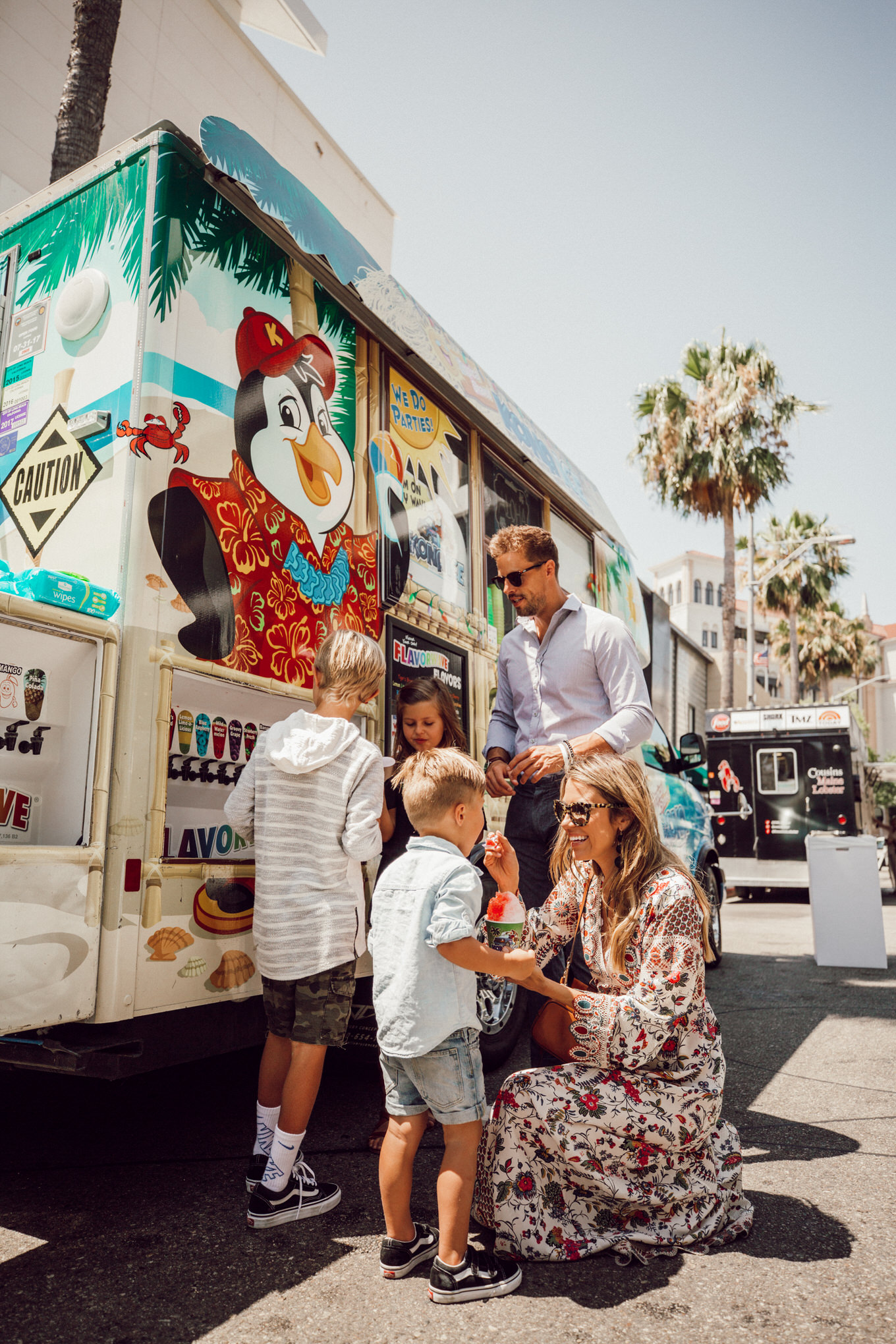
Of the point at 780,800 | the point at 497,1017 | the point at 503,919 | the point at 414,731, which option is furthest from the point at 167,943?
the point at 780,800

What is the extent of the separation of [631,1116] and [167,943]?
1.29 meters

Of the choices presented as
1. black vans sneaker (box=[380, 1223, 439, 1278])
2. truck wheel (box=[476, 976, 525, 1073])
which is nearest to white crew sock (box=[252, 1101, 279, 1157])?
black vans sneaker (box=[380, 1223, 439, 1278])

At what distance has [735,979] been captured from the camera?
6832mm

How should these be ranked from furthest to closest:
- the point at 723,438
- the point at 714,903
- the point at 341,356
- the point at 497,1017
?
the point at 723,438
the point at 714,903
the point at 497,1017
the point at 341,356

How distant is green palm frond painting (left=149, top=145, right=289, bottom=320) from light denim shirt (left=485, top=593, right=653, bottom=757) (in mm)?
1595

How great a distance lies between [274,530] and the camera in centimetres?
298

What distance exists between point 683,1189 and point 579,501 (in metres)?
3.91

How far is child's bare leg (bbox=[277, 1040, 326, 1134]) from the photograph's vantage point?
245cm

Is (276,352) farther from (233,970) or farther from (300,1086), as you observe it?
(300,1086)

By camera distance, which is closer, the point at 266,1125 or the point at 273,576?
the point at 266,1125

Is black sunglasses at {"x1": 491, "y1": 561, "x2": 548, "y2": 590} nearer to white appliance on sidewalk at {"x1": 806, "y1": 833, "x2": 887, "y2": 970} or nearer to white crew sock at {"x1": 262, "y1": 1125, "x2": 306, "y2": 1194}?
white crew sock at {"x1": 262, "y1": 1125, "x2": 306, "y2": 1194}

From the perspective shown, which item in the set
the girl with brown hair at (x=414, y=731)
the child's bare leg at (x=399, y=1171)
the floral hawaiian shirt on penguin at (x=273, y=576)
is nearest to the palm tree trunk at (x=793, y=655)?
the girl with brown hair at (x=414, y=731)

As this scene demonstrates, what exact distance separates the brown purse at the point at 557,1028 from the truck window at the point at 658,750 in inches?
122

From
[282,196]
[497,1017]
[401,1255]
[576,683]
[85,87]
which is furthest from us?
[85,87]
